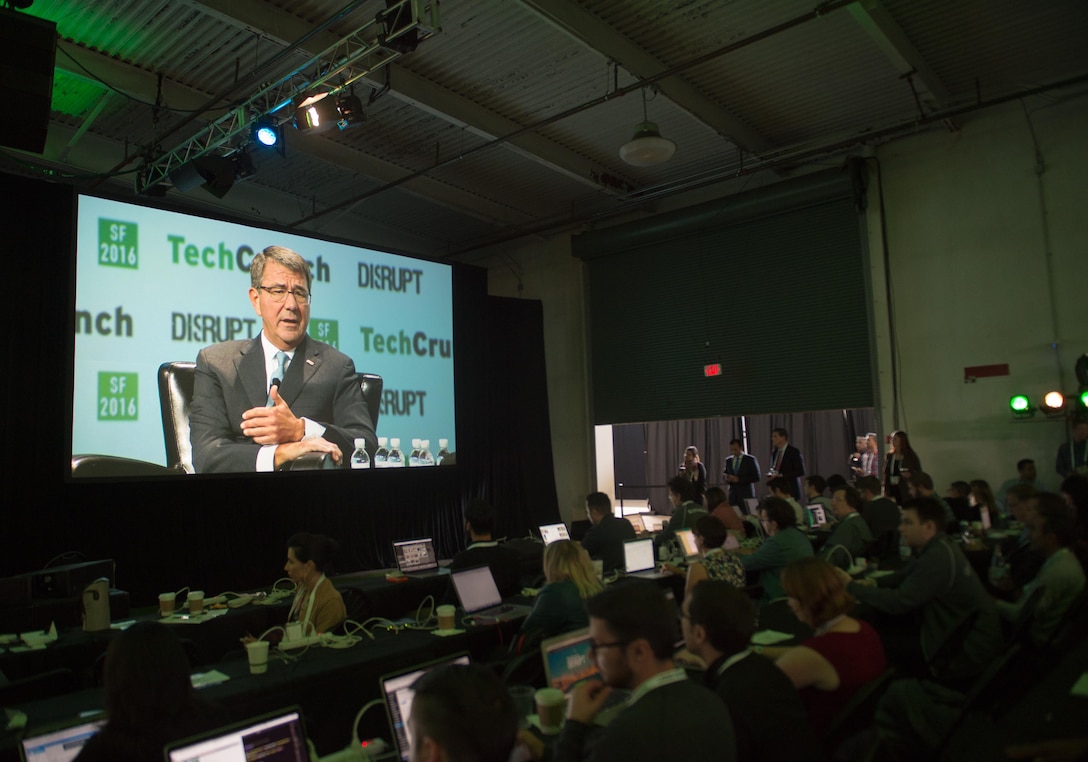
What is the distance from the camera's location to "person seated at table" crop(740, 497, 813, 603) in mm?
4438

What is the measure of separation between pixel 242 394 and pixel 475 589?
4.18 m

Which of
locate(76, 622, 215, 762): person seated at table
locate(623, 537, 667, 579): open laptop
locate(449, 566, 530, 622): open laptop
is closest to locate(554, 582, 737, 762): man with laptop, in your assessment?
locate(76, 622, 215, 762): person seated at table

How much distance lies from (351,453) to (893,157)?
23.0ft

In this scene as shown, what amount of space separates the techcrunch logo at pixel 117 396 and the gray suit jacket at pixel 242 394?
20.7 inches

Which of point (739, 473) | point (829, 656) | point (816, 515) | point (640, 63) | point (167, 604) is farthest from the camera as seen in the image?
point (739, 473)

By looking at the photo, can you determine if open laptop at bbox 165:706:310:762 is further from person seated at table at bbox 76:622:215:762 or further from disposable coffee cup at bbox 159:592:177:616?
disposable coffee cup at bbox 159:592:177:616

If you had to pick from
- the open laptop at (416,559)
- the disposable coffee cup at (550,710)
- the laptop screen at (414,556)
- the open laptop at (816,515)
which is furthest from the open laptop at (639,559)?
the disposable coffee cup at (550,710)

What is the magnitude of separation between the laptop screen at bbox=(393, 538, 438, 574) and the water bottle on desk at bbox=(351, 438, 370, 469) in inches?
85.1

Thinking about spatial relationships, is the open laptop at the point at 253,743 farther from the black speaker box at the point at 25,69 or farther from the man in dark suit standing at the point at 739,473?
the man in dark suit standing at the point at 739,473

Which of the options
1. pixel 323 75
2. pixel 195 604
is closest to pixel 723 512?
pixel 195 604

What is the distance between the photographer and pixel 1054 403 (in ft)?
24.2

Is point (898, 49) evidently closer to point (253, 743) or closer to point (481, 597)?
point (481, 597)

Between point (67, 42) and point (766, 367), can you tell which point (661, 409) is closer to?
point (766, 367)

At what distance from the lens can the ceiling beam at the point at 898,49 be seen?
6336 mm
